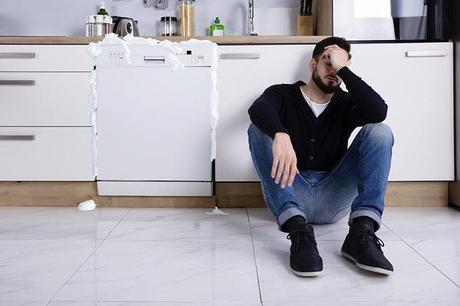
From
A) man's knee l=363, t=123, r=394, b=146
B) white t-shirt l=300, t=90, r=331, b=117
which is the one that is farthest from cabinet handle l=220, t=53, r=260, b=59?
man's knee l=363, t=123, r=394, b=146

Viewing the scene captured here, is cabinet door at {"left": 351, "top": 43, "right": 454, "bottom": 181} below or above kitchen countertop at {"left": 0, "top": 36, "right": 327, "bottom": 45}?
below

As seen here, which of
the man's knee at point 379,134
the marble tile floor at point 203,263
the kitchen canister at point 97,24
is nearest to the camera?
the marble tile floor at point 203,263

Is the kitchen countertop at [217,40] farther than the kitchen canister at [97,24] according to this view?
No

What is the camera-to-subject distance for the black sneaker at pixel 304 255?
1.39 m

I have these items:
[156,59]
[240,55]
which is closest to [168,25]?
[156,59]

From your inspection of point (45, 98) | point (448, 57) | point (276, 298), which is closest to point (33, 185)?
point (45, 98)

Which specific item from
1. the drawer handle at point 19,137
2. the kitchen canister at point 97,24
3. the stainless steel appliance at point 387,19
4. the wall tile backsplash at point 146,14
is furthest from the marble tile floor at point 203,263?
the wall tile backsplash at point 146,14

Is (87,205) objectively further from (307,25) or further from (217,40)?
(307,25)

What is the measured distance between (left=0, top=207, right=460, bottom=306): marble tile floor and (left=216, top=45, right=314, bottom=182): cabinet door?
30 cm

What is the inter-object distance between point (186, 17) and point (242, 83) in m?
0.76

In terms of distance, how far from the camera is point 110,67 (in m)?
2.45

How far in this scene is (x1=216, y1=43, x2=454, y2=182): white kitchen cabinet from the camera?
241 cm

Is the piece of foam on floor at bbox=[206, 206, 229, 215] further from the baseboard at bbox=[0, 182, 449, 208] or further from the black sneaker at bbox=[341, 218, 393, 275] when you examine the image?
the black sneaker at bbox=[341, 218, 393, 275]

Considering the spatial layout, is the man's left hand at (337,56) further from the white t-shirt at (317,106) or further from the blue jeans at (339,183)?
the blue jeans at (339,183)
